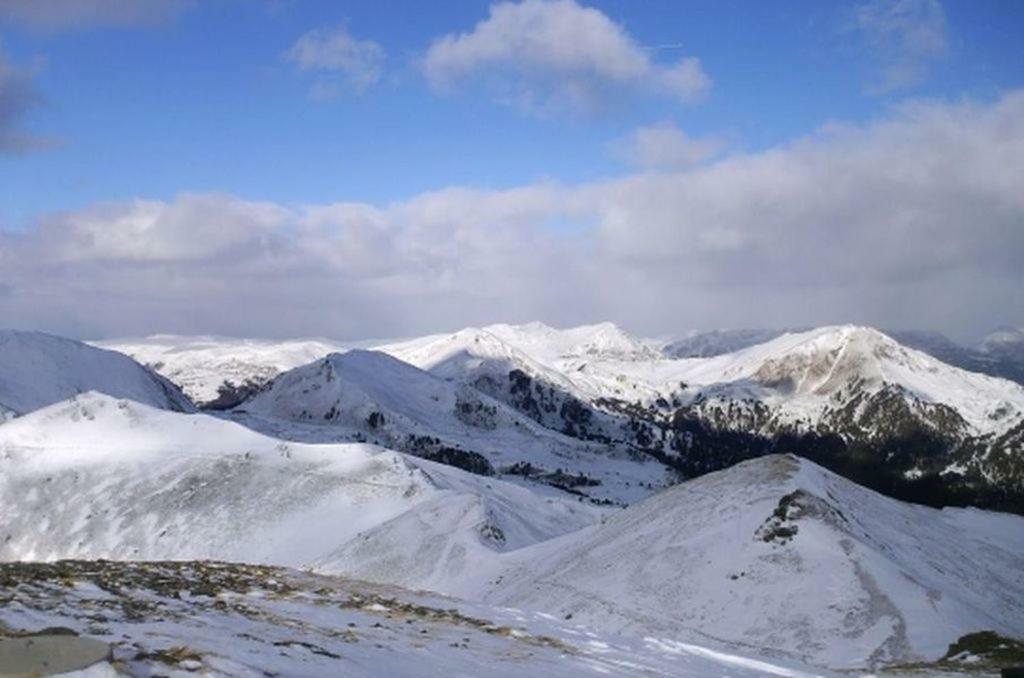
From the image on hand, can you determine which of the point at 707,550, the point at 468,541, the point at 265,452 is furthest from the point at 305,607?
the point at 265,452

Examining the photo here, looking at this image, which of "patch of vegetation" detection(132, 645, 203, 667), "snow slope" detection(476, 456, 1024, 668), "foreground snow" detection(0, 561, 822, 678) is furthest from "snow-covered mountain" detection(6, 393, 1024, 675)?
"patch of vegetation" detection(132, 645, 203, 667)

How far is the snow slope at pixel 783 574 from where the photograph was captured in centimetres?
2895

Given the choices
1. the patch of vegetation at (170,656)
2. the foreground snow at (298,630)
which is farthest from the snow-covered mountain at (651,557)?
the patch of vegetation at (170,656)

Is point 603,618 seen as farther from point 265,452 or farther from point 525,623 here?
point 265,452

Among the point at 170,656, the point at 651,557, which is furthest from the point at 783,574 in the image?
the point at 170,656

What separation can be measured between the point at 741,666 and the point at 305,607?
33.0 ft

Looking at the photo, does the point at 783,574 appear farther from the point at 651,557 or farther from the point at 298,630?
the point at 298,630

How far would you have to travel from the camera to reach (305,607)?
17453 mm

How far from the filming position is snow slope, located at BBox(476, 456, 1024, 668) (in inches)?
1140

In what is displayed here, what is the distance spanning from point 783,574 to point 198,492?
79.3 metres

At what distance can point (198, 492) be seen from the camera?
94875 millimetres

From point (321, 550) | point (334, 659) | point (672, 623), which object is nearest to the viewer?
point (334, 659)

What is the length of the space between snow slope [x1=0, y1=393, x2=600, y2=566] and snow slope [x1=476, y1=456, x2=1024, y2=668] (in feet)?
101

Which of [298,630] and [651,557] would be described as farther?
[651,557]
